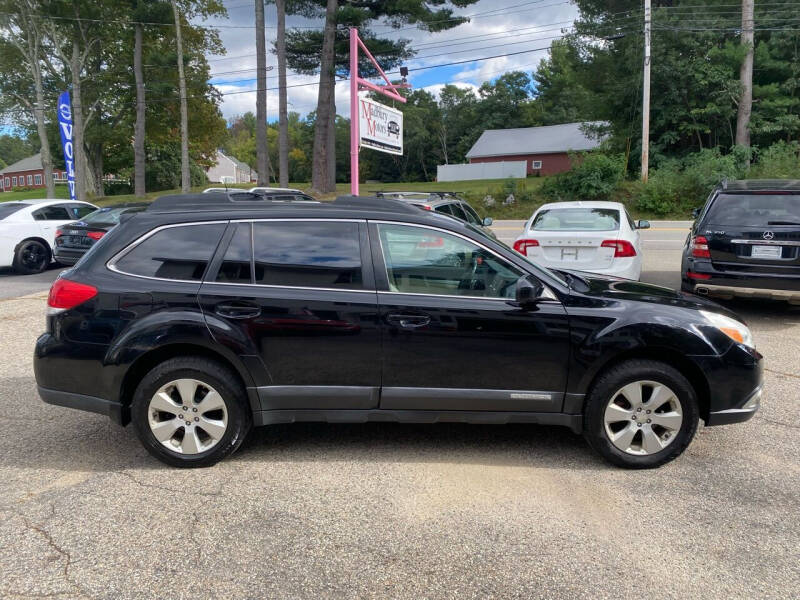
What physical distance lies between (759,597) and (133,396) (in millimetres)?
3650

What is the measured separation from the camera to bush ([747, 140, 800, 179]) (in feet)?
82.7

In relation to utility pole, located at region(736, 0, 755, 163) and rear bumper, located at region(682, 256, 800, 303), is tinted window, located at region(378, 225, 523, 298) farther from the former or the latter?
utility pole, located at region(736, 0, 755, 163)

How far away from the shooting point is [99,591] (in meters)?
2.81

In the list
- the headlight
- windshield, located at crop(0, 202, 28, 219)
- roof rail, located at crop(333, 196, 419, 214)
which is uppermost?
windshield, located at crop(0, 202, 28, 219)

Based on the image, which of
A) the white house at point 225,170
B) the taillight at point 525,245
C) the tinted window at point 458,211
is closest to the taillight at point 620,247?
the taillight at point 525,245

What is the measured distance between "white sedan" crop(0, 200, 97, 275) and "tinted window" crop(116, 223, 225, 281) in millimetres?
11006

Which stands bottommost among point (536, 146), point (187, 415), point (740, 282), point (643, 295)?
point (187, 415)

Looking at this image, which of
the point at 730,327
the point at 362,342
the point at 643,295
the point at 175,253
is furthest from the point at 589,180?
the point at 175,253

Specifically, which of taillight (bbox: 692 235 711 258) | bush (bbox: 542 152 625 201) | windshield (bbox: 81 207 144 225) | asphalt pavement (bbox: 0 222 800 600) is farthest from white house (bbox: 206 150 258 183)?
asphalt pavement (bbox: 0 222 800 600)

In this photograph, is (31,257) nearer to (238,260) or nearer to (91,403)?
(91,403)

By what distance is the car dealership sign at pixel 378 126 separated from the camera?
21516 millimetres

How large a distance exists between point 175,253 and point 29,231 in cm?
1134

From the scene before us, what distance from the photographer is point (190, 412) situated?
3.99m

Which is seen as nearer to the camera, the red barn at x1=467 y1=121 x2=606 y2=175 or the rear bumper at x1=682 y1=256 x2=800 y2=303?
the rear bumper at x1=682 y1=256 x2=800 y2=303
